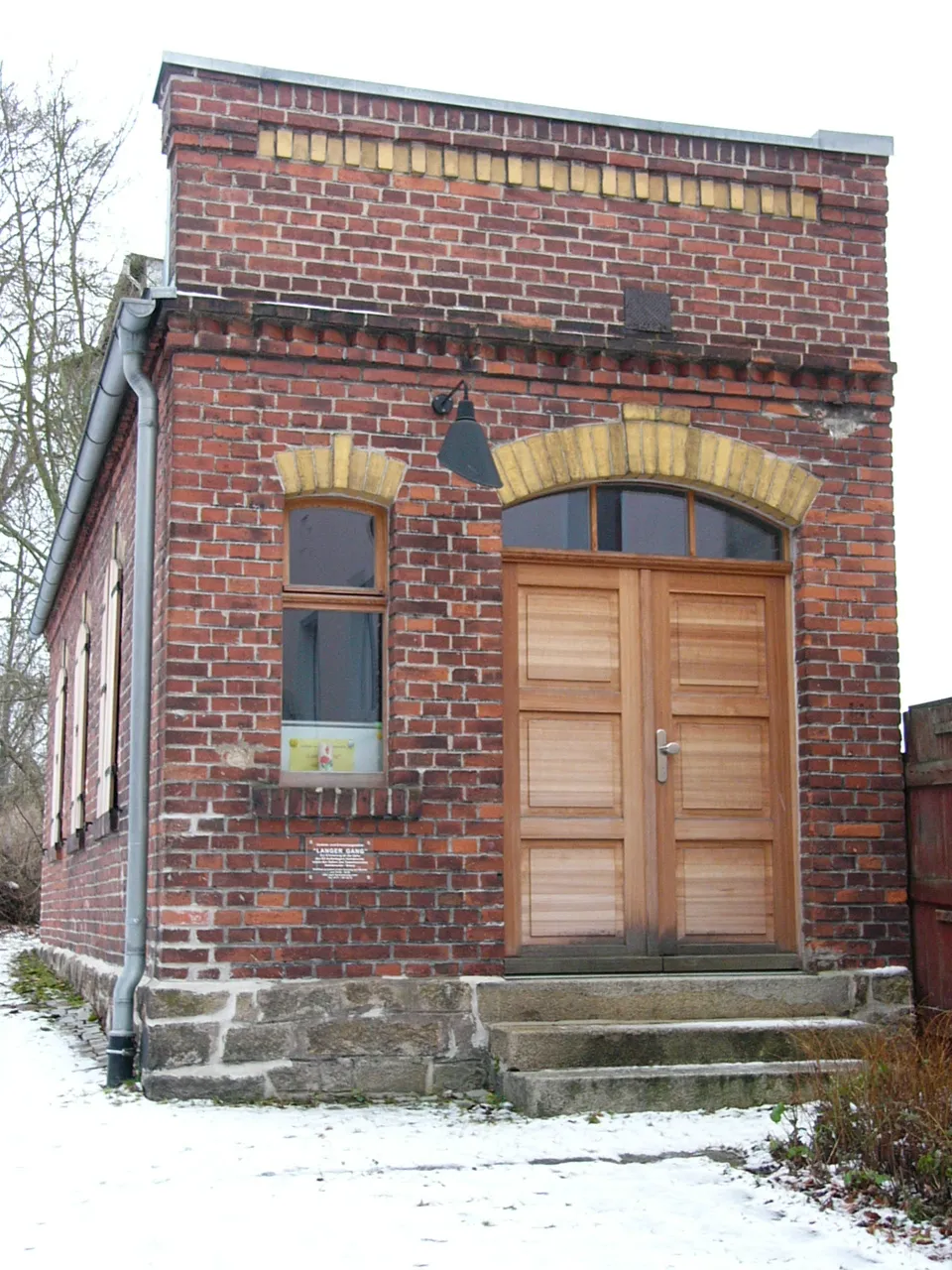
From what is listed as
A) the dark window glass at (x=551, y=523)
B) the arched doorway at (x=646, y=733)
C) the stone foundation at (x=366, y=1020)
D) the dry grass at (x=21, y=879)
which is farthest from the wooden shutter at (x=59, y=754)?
the dark window glass at (x=551, y=523)

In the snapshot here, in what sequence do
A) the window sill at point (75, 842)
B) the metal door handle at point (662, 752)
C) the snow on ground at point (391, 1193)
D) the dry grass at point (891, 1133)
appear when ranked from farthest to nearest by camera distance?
the window sill at point (75, 842) < the metal door handle at point (662, 752) < the dry grass at point (891, 1133) < the snow on ground at point (391, 1193)

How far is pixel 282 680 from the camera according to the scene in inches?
309

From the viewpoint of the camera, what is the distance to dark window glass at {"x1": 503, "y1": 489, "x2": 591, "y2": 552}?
830 cm

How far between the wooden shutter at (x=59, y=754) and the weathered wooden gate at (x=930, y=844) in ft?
29.7

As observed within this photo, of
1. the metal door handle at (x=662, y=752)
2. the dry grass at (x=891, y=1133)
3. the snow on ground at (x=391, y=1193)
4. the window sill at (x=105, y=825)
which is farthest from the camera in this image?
the window sill at (x=105, y=825)

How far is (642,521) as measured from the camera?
8469 millimetres

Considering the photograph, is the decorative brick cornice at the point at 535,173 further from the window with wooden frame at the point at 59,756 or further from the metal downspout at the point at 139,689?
the window with wooden frame at the point at 59,756

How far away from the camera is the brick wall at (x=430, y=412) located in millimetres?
7605

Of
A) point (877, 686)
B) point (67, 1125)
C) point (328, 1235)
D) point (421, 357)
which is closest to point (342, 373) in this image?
point (421, 357)

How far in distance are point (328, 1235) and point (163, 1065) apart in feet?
7.80

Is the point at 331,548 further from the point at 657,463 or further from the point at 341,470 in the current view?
the point at 657,463

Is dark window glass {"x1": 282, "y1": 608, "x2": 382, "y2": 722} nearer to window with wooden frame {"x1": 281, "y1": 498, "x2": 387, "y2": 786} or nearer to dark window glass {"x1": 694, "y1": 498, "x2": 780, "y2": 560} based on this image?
window with wooden frame {"x1": 281, "y1": 498, "x2": 387, "y2": 786}

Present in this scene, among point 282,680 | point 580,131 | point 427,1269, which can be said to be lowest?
point 427,1269

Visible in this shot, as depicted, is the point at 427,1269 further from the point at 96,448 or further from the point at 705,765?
the point at 96,448
